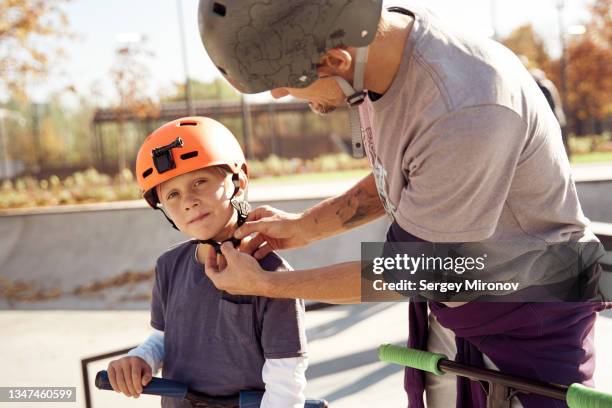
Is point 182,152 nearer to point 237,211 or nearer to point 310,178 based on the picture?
point 237,211

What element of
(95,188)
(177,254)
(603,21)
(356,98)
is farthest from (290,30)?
(603,21)

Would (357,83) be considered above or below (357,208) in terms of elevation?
above

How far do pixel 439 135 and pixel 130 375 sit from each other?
1.42 meters

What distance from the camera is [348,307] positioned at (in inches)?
276

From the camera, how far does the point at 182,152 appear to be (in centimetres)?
232

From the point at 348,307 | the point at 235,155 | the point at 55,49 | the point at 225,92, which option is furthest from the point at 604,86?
the point at 225,92

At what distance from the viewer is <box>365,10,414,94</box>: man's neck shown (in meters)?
1.79

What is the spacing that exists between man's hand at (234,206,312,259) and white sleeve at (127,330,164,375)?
0.53 m

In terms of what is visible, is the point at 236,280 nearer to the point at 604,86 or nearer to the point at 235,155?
the point at 235,155

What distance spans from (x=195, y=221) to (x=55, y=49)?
15.6m

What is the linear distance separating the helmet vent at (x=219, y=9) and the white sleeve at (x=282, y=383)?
1.11 meters

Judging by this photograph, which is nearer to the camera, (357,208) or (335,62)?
(335,62)

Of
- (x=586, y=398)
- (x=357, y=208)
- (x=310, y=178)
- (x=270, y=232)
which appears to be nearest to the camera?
(x=586, y=398)

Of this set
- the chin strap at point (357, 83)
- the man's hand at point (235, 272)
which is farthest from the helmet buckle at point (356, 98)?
the man's hand at point (235, 272)
